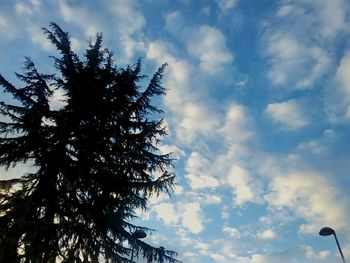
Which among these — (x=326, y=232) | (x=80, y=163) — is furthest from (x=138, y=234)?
(x=326, y=232)

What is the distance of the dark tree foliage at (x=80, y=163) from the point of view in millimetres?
12312

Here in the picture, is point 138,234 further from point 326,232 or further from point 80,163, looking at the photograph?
point 326,232

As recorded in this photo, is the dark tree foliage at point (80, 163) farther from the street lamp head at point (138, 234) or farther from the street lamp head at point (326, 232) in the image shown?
the street lamp head at point (326, 232)

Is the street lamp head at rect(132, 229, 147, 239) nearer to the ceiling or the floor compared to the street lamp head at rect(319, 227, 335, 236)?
nearer to the floor

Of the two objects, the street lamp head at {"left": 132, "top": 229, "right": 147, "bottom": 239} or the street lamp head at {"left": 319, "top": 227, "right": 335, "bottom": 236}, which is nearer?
the street lamp head at {"left": 132, "top": 229, "right": 147, "bottom": 239}

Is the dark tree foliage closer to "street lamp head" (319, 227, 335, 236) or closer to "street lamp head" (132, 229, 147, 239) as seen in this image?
"street lamp head" (132, 229, 147, 239)

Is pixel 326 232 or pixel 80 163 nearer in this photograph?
pixel 80 163

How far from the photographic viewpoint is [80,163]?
1405cm

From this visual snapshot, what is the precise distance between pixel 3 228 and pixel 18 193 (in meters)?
1.32

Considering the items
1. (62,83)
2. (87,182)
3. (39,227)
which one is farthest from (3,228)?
(62,83)

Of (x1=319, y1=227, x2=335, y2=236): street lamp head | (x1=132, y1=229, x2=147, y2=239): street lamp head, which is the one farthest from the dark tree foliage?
(x1=319, y1=227, x2=335, y2=236): street lamp head

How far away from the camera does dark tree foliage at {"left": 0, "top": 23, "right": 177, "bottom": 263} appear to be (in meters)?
12.3

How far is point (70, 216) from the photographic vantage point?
43.7ft

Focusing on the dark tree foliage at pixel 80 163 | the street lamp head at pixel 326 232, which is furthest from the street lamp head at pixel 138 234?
the street lamp head at pixel 326 232
